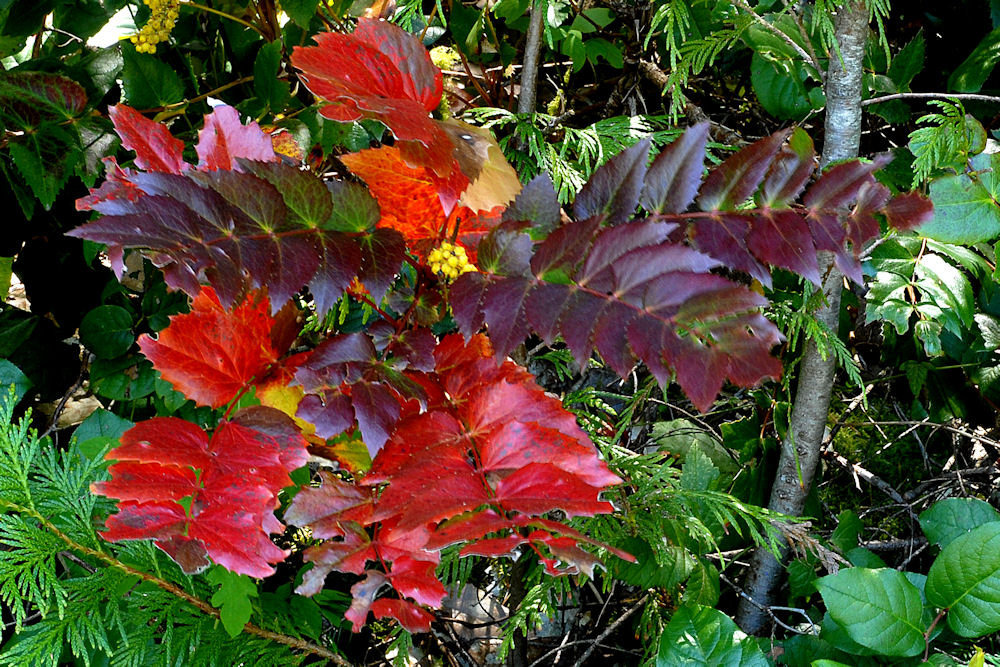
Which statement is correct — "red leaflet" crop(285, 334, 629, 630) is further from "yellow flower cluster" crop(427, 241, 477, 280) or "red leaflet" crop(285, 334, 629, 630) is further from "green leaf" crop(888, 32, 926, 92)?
"green leaf" crop(888, 32, 926, 92)

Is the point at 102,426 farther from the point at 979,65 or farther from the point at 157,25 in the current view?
the point at 979,65

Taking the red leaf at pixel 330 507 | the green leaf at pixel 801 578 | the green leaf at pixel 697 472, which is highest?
the red leaf at pixel 330 507

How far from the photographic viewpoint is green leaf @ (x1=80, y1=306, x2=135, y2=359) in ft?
3.62

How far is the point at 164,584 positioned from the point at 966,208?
3.20ft

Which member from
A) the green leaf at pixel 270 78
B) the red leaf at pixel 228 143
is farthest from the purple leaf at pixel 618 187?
the green leaf at pixel 270 78

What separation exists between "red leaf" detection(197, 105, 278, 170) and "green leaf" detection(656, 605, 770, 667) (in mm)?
693

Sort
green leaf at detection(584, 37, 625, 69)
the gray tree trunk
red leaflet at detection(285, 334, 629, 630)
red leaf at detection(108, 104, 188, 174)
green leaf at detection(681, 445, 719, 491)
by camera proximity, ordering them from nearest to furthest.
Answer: red leaflet at detection(285, 334, 629, 630), red leaf at detection(108, 104, 188, 174), the gray tree trunk, green leaf at detection(681, 445, 719, 491), green leaf at detection(584, 37, 625, 69)

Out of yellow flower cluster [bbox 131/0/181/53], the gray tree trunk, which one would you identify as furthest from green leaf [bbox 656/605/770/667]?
yellow flower cluster [bbox 131/0/181/53]

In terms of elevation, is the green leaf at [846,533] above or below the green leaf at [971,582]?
below

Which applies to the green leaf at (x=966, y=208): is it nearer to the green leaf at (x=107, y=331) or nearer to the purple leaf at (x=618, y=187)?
the purple leaf at (x=618, y=187)

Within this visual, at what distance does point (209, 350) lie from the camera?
683 millimetres

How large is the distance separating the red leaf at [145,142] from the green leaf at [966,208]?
2.65 ft

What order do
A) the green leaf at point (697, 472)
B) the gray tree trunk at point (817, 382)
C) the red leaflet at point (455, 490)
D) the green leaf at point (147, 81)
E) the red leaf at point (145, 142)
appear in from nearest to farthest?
the red leaflet at point (455, 490) → the red leaf at point (145, 142) → the gray tree trunk at point (817, 382) → the green leaf at point (147, 81) → the green leaf at point (697, 472)

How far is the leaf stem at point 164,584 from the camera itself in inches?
28.6
